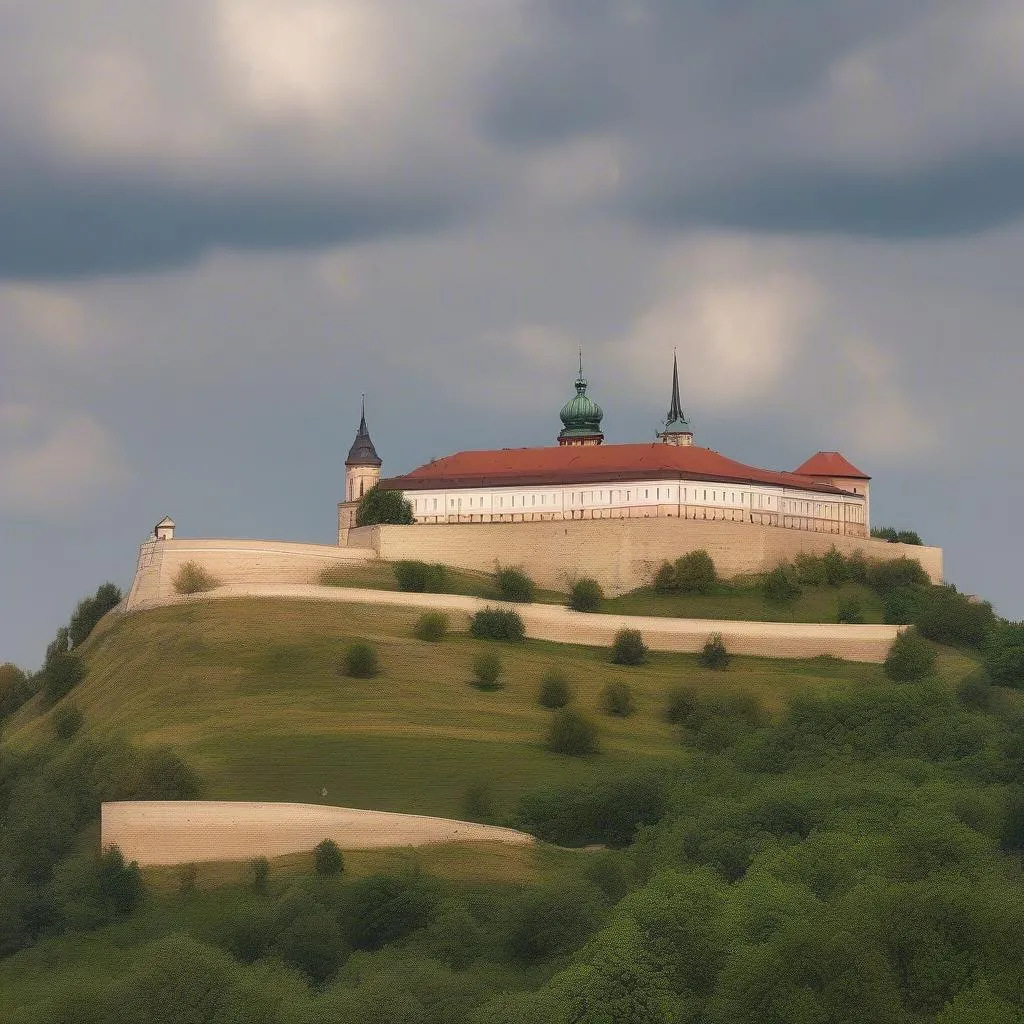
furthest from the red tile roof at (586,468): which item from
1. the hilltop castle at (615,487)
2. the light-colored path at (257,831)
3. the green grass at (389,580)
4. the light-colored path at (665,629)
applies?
the light-colored path at (257,831)

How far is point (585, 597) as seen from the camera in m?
114

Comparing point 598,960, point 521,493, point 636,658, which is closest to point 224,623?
point 636,658

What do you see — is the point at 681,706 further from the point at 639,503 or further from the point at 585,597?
the point at 639,503

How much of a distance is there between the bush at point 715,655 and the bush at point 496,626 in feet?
24.2

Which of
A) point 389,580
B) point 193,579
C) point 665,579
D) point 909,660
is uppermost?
point 665,579

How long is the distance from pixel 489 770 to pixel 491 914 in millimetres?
16065

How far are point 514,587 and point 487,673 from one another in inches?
516

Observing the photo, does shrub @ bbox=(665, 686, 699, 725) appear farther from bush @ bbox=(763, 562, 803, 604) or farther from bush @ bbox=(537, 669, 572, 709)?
bush @ bbox=(763, 562, 803, 604)

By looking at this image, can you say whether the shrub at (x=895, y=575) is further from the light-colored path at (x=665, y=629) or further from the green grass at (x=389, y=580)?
the green grass at (x=389, y=580)

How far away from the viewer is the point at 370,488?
130750 millimetres

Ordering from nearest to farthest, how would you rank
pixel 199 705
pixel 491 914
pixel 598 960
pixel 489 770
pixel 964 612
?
pixel 598 960
pixel 491 914
pixel 489 770
pixel 199 705
pixel 964 612

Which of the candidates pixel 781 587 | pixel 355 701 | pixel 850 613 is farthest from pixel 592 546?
pixel 355 701

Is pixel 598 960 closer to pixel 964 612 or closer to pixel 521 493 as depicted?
pixel 964 612

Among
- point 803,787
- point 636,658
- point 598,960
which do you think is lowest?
point 598,960
